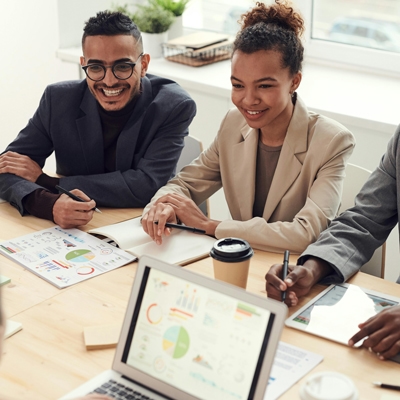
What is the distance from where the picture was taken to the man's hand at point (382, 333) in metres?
1.35

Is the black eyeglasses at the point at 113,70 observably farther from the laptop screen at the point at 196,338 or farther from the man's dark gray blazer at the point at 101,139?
the laptop screen at the point at 196,338

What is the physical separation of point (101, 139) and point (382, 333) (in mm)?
1322

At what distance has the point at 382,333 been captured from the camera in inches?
53.7

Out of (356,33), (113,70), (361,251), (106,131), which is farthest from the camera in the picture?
(356,33)

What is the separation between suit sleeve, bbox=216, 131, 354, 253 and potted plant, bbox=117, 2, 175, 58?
1940 mm

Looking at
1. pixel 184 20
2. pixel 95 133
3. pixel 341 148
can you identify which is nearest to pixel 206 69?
pixel 184 20

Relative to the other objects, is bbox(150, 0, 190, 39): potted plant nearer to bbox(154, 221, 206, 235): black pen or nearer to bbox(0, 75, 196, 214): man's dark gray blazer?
bbox(0, 75, 196, 214): man's dark gray blazer

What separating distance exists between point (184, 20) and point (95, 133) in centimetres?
183

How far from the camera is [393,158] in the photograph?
72.9 inches

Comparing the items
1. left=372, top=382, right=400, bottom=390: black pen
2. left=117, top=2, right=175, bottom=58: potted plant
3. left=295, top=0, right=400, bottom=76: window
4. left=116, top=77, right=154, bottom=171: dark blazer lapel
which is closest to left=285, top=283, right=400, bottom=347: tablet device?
left=372, top=382, right=400, bottom=390: black pen

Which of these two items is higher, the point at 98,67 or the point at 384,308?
the point at 98,67

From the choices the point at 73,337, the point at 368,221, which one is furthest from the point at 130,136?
the point at 73,337

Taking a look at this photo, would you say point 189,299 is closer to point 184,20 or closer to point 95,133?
point 95,133

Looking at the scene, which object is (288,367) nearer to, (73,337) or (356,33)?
(73,337)
